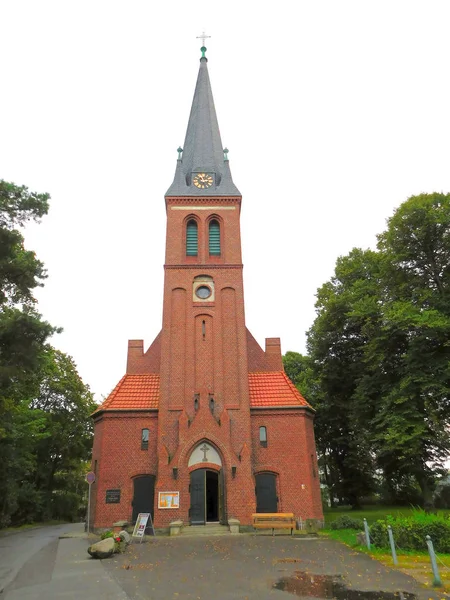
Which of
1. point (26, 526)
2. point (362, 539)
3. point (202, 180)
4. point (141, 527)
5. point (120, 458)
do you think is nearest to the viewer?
point (362, 539)

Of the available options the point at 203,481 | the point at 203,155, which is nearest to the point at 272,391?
the point at 203,481

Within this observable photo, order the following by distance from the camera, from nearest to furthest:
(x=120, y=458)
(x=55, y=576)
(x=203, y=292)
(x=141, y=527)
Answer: (x=55, y=576) < (x=141, y=527) < (x=120, y=458) < (x=203, y=292)

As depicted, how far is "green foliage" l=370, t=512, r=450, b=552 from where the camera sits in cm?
1333

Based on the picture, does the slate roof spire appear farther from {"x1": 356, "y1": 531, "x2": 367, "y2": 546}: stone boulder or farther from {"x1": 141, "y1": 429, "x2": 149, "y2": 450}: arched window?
{"x1": 356, "y1": 531, "x2": 367, "y2": 546}: stone boulder

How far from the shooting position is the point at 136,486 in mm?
22391

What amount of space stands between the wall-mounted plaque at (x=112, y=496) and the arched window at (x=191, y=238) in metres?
13.5

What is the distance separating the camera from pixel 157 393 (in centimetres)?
2492

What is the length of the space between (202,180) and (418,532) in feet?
75.1

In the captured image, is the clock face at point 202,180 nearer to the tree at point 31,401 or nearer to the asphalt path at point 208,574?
the tree at point 31,401

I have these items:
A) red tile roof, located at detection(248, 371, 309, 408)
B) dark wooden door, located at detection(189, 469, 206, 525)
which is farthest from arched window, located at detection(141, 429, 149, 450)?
red tile roof, located at detection(248, 371, 309, 408)

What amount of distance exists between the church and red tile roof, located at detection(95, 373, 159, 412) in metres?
0.05

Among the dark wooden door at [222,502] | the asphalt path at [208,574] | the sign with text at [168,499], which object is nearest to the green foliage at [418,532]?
the asphalt path at [208,574]

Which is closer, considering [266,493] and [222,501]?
[222,501]

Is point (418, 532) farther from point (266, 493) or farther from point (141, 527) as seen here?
point (141, 527)
